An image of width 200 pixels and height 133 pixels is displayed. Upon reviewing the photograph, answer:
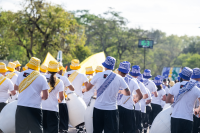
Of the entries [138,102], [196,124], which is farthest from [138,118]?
[196,124]

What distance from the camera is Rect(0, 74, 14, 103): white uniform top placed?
24.5 ft

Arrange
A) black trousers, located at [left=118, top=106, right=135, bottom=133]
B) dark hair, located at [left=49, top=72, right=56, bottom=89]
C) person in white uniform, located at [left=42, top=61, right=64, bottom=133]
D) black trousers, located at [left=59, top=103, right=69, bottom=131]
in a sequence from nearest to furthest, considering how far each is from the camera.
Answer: dark hair, located at [left=49, top=72, right=56, bottom=89]
person in white uniform, located at [left=42, top=61, right=64, bottom=133]
black trousers, located at [left=118, top=106, right=135, bottom=133]
black trousers, located at [left=59, top=103, right=69, bottom=131]

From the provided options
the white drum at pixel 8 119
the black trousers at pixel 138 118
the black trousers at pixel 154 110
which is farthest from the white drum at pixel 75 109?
the black trousers at pixel 154 110

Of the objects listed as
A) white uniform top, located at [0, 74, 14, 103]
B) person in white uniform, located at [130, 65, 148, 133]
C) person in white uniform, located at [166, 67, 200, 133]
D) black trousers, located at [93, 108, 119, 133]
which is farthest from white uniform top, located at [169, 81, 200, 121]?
white uniform top, located at [0, 74, 14, 103]

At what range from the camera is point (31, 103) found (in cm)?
521

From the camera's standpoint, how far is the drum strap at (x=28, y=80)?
525cm

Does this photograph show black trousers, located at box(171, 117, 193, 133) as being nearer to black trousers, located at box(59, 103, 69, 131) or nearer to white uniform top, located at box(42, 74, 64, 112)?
white uniform top, located at box(42, 74, 64, 112)

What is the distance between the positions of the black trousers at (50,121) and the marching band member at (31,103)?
37.3 inches

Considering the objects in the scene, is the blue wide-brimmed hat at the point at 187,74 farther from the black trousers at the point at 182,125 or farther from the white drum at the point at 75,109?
the white drum at the point at 75,109

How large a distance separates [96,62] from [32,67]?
30.9 feet

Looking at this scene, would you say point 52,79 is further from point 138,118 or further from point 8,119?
point 138,118

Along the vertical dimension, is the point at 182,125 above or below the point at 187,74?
below

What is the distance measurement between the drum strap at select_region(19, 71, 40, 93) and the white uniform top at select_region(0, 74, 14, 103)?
224 centimetres

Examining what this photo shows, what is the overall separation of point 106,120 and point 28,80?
1701 millimetres
